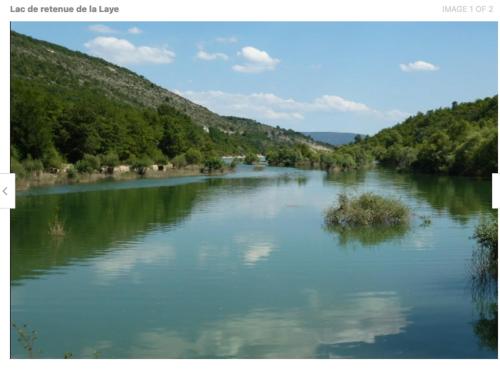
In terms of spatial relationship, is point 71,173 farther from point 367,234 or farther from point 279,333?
point 279,333

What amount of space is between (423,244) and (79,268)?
10.8 m

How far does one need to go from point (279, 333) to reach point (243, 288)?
3344 mm

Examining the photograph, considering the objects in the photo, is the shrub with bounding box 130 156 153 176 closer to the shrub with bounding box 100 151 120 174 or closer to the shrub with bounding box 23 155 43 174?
the shrub with bounding box 100 151 120 174

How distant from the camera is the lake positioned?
33.2ft

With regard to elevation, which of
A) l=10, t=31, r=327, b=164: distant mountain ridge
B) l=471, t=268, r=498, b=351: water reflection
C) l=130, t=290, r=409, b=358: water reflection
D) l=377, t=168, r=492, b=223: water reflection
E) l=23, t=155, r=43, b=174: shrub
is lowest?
l=130, t=290, r=409, b=358: water reflection

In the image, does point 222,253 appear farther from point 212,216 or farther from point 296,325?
point 212,216

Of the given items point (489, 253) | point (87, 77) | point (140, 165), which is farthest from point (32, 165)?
point (87, 77)

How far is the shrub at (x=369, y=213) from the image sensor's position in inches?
912

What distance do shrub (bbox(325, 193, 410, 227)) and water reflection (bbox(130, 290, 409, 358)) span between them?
35.5 feet

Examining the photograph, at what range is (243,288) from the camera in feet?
45.5

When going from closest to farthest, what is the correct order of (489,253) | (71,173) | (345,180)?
(489,253)
(71,173)
(345,180)

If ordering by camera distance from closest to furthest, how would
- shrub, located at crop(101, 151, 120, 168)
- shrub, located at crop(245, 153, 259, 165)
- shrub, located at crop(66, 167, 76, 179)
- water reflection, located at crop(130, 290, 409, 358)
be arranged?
water reflection, located at crop(130, 290, 409, 358), shrub, located at crop(66, 167, 76, 179), shrub, located at crop(101, 151, 120, 168), shrub, located at crop(245, 153, 259, 165)

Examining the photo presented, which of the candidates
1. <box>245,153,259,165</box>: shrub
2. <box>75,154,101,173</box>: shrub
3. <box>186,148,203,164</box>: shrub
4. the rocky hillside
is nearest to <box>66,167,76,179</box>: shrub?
<box>75,154,101,173</box>: shrub
